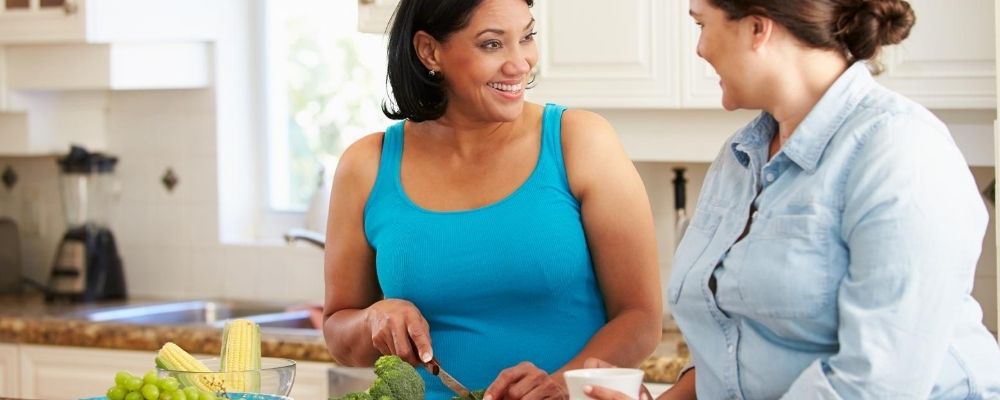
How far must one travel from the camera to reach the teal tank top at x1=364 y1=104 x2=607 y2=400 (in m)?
1.77

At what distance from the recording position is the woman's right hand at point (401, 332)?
1.65 meters

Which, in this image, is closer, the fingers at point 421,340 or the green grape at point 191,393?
the green grape at point 191,393

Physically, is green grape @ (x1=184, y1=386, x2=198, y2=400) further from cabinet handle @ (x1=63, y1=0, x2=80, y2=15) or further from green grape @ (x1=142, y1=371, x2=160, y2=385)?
cabinet handle @ (x1=63, y1=0, x2=80, y2=15)

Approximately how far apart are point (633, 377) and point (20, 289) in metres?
3.04

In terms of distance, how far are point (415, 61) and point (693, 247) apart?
59cm

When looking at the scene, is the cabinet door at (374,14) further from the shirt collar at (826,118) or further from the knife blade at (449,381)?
the shirt collar at (826,118)

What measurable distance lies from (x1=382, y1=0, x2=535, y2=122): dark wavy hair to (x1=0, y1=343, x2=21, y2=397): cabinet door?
6.17 ft

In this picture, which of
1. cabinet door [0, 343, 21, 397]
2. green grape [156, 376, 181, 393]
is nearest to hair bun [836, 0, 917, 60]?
green grape [156, 376, 181, 393]

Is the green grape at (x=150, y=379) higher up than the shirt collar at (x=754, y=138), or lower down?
lower down

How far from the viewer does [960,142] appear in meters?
2.71

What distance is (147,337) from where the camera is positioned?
126 inches

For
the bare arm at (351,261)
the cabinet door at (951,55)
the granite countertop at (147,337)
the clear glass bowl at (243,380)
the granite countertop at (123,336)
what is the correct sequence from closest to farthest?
the clear glass bowl at (243,380) < the bare arm at (351,261) < the cabinet door at (951,55) < the granite countertop at (147,337) < the granite countertop at (123,336)

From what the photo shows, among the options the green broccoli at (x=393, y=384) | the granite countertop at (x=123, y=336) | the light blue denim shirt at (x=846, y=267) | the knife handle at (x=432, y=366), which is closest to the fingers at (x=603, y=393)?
the light blue denim shirt at (x=846, y=267)

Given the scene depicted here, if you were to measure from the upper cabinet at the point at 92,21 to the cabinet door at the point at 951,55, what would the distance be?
1.85 m
